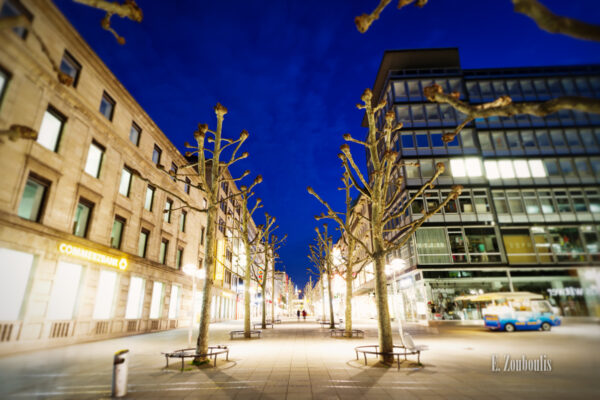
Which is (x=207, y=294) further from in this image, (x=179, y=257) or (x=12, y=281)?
(x=179, y=257)

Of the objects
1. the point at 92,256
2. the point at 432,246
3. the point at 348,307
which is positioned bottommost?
the point at 348,307

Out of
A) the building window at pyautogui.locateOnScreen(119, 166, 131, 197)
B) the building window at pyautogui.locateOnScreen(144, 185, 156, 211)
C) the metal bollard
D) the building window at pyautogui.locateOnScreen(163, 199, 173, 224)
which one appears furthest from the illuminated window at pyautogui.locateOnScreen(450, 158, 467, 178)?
the metal bollard

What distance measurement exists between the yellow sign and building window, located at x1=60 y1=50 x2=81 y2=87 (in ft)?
28.7

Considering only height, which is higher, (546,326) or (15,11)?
(15,11)

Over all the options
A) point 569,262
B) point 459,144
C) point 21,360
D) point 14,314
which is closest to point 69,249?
point 14,314

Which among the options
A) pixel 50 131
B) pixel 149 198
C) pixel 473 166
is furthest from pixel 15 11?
pixel 473 166

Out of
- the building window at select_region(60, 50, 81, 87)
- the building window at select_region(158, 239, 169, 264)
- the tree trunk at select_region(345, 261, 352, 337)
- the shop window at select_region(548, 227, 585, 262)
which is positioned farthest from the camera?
the building window at select_region(158, 239, 169, 264)

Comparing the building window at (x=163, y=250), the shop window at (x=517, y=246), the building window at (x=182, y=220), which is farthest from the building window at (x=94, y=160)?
the shop window at (x=517, y=246)

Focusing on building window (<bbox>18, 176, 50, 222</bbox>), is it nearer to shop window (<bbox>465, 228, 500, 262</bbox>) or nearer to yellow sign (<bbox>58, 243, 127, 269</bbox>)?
yellow sign (<bbox>58, 243, 127, 269</bbox>)

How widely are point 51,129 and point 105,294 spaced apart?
9696 millimetres

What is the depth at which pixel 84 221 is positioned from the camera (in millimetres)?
16578

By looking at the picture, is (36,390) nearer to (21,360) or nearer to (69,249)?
(21,360)

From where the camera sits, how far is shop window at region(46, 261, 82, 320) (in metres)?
13.7

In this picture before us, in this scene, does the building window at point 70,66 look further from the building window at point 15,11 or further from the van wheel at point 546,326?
the van wheel at point 546,326
